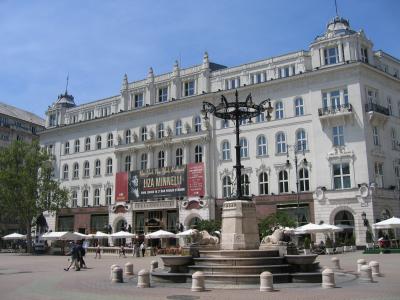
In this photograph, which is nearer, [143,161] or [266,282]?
[266,282]

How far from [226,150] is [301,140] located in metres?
9.33

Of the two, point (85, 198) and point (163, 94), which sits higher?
point (163, 94)

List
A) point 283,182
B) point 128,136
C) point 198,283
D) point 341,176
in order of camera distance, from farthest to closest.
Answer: point 128,136 < point 283,182 < point 341,176 < point 198,283

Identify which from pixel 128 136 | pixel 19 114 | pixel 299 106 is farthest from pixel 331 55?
pixel 19 114

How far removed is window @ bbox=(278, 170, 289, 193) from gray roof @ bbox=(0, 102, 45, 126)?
58897 mm

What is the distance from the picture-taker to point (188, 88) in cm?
5994

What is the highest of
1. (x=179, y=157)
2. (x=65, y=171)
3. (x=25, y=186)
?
(x=65, y=171)

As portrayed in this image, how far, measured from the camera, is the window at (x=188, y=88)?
195ft

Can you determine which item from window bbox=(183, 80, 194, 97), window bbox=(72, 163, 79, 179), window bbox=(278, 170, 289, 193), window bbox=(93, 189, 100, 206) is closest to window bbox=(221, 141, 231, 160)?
window bbox=(278, 170, 289, 193)

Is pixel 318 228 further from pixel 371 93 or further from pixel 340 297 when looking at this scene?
pixel 340 297

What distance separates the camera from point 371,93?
162 feet

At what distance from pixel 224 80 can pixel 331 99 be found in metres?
13.4

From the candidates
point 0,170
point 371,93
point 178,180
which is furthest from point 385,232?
point 0,170

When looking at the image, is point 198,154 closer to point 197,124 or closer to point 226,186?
point 197,124
